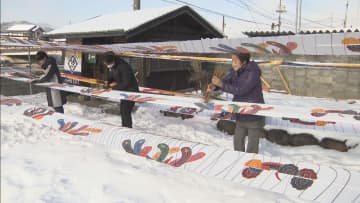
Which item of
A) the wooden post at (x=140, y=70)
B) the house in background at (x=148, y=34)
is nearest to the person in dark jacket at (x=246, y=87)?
the house in background at (x=148, y=34)

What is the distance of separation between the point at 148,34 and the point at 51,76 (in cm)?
513

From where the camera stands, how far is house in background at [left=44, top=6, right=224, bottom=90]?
9.18 m

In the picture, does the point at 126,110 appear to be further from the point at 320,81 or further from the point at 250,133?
the point at 320,81

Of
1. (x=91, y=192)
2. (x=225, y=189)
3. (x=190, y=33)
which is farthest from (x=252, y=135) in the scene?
(x=190, y=33)

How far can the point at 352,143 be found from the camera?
4746 millimetres

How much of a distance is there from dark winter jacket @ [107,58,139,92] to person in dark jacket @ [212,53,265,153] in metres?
1.88

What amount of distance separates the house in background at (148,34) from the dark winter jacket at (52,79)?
331 cm

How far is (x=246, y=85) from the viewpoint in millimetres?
3336

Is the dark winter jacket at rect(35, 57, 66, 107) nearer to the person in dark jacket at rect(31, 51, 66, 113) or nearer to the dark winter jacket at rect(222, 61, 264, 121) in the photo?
the person in dark jacket at rect(31, 51, 66, 113)

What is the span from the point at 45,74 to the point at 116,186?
3355mm

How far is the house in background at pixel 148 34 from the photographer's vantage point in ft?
30.1

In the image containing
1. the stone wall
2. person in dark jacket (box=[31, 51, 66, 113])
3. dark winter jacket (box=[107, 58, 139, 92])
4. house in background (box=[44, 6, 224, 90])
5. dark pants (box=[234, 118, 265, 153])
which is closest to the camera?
dark pants (box=[234, 118, 265, 153])

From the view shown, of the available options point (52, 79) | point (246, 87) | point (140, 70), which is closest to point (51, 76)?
point (52, 79)

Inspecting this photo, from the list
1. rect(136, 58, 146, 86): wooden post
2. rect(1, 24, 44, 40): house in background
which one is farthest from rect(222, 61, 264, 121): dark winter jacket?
rect(136, 58, 146, 86): wooden post
